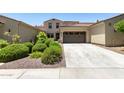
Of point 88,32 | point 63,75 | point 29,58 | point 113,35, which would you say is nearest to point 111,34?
point 113,35

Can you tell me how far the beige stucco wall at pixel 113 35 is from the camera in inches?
1030

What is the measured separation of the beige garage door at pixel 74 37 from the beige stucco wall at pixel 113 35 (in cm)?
1240

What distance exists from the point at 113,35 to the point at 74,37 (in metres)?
13.1

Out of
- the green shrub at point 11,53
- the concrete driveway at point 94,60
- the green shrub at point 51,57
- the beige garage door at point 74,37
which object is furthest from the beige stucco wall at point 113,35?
the green shrub at point 51,57

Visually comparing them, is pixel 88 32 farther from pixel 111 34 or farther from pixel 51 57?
pixel 51 57

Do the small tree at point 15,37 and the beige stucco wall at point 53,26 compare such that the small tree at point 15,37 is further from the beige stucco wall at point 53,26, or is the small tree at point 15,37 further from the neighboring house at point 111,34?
the beige stucco wall at point 53,26

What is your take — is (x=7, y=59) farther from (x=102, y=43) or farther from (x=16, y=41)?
(x=102, y=43)

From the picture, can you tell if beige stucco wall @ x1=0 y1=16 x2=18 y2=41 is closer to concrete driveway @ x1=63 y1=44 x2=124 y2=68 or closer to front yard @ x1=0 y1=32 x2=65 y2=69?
front yard @ x1=0 y1=32 x2=65 y2=69

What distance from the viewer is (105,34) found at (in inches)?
1035

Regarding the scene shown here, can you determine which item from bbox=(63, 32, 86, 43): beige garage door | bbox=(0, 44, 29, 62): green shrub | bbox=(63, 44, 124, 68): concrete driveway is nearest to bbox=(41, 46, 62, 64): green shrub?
bbox=(63, 44, 124, 68): concrete driveway

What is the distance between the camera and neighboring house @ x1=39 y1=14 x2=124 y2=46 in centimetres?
2627
